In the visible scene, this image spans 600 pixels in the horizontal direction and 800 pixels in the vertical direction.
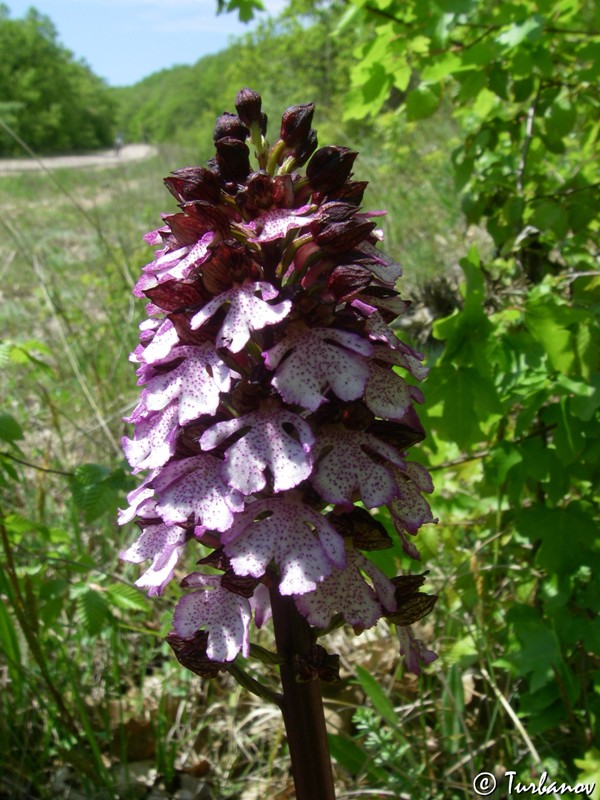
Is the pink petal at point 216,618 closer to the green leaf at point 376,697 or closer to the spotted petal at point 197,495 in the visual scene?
the spotted petal at point 197,495

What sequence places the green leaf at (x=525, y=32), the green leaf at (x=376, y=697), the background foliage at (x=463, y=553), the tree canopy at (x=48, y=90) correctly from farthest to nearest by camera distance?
the tree canopy at (x=48, y=90) → the green leaf at (x=525, y=32) → the background foliage at (x=463, y=553) → the green leaf at (x=376, y=697)

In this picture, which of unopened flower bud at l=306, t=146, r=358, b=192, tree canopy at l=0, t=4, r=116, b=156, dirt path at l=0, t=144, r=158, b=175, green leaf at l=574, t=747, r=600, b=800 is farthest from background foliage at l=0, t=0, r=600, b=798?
tree canopy at l=0, t=4, r=116, b=156

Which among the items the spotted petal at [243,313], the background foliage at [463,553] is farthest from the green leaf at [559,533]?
the spotted petal at [243,313]

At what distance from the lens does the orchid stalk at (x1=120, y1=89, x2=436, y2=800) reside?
109cm

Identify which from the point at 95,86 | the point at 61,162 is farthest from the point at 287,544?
the point at 95,86

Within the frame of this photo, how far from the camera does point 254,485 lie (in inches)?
41.2

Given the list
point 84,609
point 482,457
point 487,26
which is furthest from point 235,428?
point 487,26

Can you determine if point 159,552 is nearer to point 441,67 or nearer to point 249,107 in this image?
point 249,107

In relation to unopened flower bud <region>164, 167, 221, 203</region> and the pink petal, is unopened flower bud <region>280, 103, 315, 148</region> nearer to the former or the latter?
unopened flower bud <region>164, 167, 221, 203</region>

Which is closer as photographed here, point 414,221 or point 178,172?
point 178,172

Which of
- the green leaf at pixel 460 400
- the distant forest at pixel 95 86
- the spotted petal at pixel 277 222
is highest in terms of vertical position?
the distant forest at pixel 95 86

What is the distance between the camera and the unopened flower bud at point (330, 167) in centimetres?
121

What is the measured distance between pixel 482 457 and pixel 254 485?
4.67 feet

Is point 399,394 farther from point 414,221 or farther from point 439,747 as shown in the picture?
point 414,221
